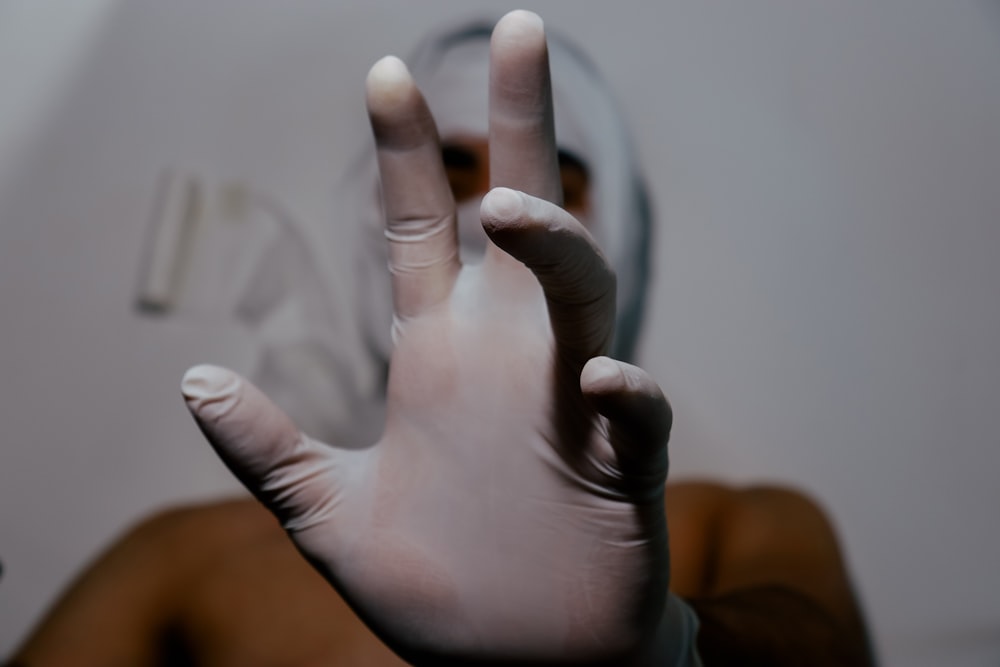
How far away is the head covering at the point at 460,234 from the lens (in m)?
0.96

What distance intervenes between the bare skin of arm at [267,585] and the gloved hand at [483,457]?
0.28 meters

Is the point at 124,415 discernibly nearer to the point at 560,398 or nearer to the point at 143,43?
the point at 143,43

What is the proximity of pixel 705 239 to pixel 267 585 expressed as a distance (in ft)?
1.97

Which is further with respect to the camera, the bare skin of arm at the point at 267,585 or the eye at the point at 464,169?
the eye at the point at 464,169

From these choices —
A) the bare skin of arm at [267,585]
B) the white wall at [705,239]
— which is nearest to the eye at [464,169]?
the white wall at [705,239]

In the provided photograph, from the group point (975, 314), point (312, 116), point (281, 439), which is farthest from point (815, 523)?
point (312, 116)

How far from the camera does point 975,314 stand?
924mm

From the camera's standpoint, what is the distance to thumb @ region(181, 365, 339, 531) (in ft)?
1.75

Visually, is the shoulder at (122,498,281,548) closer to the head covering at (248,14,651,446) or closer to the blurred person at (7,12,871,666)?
the head covering at (248,14,651,446)

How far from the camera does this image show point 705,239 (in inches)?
39.6

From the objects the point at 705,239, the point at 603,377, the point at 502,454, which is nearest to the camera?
the point at 603,377

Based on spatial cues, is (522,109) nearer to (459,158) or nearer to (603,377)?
(603,377)

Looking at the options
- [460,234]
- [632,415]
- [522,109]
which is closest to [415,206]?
[522,109]

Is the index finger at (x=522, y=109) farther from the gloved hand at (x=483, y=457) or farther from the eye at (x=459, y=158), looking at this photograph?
the eye at (x=459, y=158)
